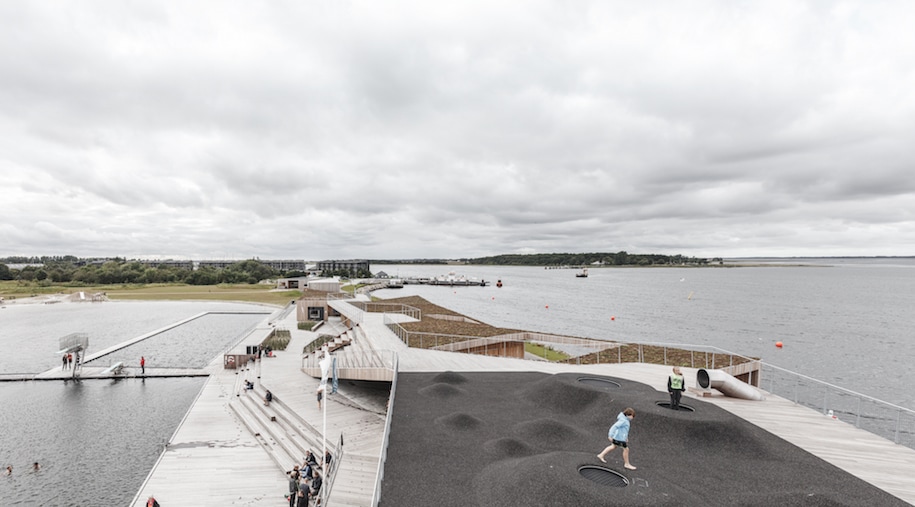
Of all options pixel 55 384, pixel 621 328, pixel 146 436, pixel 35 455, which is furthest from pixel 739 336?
pixel 55 384

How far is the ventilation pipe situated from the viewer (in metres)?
15.7

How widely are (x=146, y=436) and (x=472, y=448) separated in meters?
22.6

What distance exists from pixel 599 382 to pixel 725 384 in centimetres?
464

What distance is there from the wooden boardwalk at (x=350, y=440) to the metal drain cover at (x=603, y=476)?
6371mm

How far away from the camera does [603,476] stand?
948 centimetres

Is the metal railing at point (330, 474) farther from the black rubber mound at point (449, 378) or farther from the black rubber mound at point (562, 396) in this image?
the black rubber mound at point (562, 396)

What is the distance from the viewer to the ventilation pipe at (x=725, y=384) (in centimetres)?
1567

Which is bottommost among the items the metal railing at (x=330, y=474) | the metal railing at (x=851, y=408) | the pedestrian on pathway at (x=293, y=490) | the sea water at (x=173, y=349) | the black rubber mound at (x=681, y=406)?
the metal railing at (x=851, y=408)

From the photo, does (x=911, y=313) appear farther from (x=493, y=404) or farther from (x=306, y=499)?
(x=306, y=499)

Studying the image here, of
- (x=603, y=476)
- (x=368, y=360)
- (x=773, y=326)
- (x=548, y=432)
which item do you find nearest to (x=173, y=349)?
(x=368, y=360)

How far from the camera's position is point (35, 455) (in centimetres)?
2089

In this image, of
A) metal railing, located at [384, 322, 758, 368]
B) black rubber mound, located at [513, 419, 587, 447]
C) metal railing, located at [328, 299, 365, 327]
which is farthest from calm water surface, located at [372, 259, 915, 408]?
black rubber mound, located at [513, 419, 587, 447]

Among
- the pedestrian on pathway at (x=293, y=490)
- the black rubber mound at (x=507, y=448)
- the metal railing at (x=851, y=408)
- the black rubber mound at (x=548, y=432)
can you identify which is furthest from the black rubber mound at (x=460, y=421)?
the metal railing at (x=851, y=408)

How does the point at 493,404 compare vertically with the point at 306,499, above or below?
above
